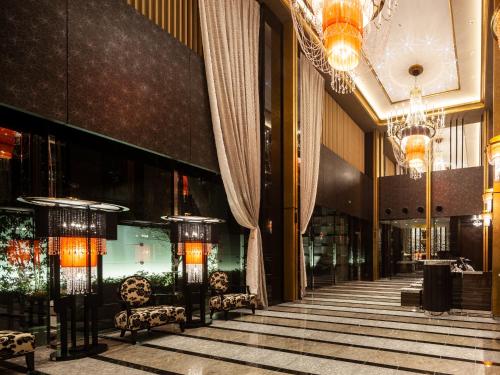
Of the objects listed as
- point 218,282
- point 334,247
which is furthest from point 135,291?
point 334,247

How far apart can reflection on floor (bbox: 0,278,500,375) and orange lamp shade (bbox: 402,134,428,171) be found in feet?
10.9

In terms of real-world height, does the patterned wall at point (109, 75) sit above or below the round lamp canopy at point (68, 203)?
above

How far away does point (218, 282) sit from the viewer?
6.47 meters

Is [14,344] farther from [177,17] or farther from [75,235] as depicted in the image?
[177,17]

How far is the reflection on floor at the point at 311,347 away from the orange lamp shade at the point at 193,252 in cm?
92

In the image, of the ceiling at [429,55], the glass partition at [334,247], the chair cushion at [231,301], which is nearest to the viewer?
the chair cushion at [231,301]

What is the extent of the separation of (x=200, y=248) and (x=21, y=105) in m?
2.87

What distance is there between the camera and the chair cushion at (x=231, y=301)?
6090 millimetres

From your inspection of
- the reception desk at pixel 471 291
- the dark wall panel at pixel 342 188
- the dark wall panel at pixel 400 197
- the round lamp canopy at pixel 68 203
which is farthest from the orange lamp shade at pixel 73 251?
the dark wall panel at pixel 400 197

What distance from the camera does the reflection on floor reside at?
376 centimetres

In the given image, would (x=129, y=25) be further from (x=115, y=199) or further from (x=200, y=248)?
(x=200, y=248)

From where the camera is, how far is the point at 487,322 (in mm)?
6047

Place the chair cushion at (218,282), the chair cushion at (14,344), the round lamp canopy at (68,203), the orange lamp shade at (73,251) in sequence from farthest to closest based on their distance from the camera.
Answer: the chair cushion at (218,282) → the orange lamp shade at (73,251) → the round lamp canopy at (68,203) → the chair cushion at (14,344)

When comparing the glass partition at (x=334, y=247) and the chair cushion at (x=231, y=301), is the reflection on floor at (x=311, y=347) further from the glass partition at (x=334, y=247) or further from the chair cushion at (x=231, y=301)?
the glass partition at (x=334, y=247)
